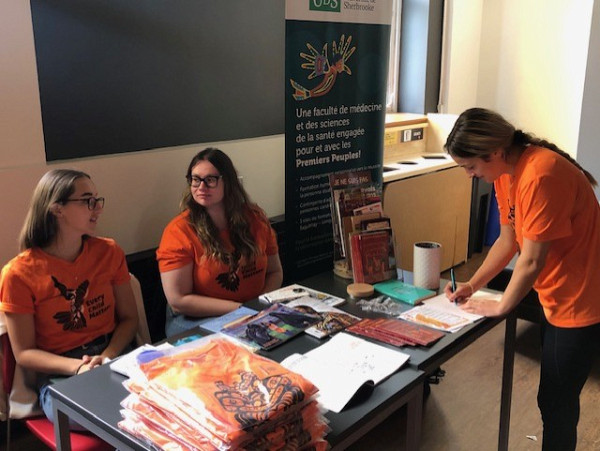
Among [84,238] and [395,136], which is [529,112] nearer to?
[395,136]

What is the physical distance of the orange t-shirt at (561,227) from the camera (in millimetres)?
1594

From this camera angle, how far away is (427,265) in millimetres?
1956

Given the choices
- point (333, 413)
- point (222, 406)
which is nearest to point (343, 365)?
point (333, 413)

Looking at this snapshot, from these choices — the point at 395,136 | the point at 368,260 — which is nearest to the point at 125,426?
the point at 368,260

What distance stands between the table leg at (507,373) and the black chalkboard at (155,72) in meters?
1.51

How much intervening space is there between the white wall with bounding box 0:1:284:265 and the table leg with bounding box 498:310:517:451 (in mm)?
1456

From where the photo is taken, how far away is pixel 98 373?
143cm

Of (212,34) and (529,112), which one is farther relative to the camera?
(529,112)

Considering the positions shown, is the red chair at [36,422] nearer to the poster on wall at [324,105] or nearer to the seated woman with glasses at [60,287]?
the seated woman with glasses at [60,287]

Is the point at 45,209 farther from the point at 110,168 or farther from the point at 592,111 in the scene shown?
the point at 592,111

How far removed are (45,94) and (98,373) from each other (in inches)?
45.6

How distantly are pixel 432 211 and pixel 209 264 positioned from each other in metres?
2.33

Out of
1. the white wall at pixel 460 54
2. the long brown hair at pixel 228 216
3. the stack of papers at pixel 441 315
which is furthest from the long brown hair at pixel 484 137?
the white wall at pixel 460 54

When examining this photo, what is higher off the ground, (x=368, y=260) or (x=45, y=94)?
(x=45, y=94)
